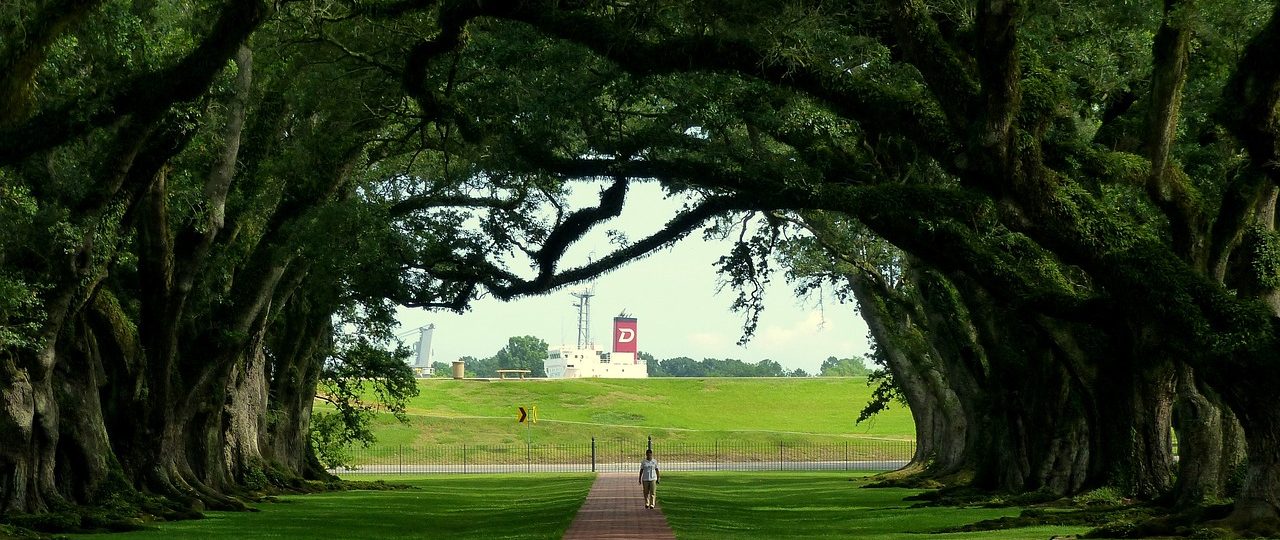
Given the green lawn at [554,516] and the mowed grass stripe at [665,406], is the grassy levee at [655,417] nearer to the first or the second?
the mowed grass stripe at [665,406]

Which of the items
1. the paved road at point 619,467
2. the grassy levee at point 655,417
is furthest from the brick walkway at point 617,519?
the grassy levee at point 655,417

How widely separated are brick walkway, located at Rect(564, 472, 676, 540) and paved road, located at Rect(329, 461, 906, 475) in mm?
27423

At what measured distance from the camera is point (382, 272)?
25516 mm

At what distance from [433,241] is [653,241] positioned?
3937 mm

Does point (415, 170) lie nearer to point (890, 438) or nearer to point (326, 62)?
point (326, 62)

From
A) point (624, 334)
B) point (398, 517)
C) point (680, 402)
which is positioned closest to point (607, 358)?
point (624, 334)

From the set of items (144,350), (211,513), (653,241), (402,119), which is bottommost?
(211,513)

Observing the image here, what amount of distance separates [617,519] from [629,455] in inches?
2108

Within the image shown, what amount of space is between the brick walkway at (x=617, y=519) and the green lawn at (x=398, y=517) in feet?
1.03

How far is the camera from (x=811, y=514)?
26.7m

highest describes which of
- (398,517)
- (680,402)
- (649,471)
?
(680,402)

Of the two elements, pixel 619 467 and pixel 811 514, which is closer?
pixel 811 514

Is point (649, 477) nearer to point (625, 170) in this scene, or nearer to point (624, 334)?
point (625, 170)

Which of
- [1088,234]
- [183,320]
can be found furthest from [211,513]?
[1088,234]
